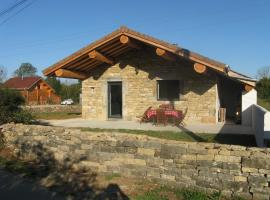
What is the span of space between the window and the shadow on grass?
8080 mm

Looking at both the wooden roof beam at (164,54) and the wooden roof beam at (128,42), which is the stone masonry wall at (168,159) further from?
the wooden roof beam at (164,54)

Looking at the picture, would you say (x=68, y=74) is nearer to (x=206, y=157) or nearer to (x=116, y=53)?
(x=116, y=53)

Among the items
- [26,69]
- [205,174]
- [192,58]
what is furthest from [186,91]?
[26,69]

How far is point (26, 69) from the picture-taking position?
114 metres

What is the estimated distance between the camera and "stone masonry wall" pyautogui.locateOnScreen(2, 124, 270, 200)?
6789 millimetres

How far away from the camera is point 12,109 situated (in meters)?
14.4

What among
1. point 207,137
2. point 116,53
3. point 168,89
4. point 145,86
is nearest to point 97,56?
point 116,53

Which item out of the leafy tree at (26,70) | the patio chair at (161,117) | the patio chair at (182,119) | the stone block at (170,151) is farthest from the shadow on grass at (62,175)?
the leafy tree at (26,70)

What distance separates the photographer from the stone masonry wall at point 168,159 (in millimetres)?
6789

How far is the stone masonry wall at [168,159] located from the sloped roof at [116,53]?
6.39m

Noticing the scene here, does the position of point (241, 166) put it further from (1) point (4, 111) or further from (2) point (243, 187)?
(1) point (4, 111)

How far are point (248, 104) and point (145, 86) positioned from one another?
4856 mm

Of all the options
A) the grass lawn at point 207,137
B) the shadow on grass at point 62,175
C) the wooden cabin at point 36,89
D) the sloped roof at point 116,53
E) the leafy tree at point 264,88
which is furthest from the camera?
the wooden cabin at point 36,89

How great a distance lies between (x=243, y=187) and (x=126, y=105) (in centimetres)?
1154
